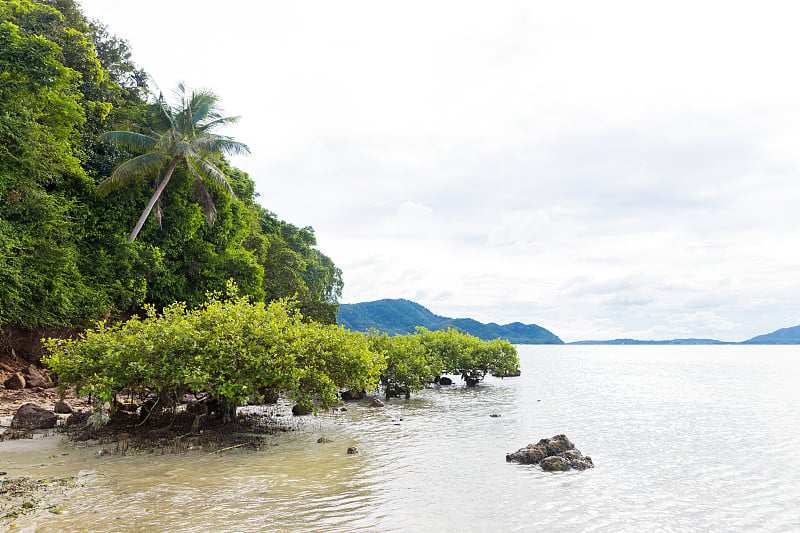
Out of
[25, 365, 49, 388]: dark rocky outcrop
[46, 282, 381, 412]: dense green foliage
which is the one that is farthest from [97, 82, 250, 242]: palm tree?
[46, 282, 381, 412]: dense green foliage

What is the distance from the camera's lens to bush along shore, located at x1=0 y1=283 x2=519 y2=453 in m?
12.8

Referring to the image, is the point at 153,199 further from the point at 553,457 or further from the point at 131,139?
the point at 553,457

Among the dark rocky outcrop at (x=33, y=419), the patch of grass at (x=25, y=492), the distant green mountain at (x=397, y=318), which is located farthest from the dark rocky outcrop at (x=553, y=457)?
the distant green mountain at (x=397, y=318)

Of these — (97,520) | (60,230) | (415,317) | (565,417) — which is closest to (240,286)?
(60,230)

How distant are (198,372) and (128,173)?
17032 millimetres

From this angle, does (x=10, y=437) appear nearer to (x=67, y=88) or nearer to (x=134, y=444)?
(x=134, y=444)

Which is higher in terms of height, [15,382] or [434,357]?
[434,357]

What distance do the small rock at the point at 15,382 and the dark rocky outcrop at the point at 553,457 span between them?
62.1 feet

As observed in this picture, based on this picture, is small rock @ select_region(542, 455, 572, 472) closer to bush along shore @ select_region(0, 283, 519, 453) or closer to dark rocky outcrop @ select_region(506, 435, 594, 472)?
dark rocky outcrop @ select_region(506, 435, 594, 472)

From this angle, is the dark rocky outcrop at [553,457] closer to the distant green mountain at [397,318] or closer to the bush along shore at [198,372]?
the bush along shore at [198,372]

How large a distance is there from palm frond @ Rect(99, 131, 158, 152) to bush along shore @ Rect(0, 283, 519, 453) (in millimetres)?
14519

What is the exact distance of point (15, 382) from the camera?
2012 centimetres

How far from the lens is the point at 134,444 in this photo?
1318cm

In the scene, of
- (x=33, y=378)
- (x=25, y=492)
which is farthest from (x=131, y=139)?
(x=25, y=492)
